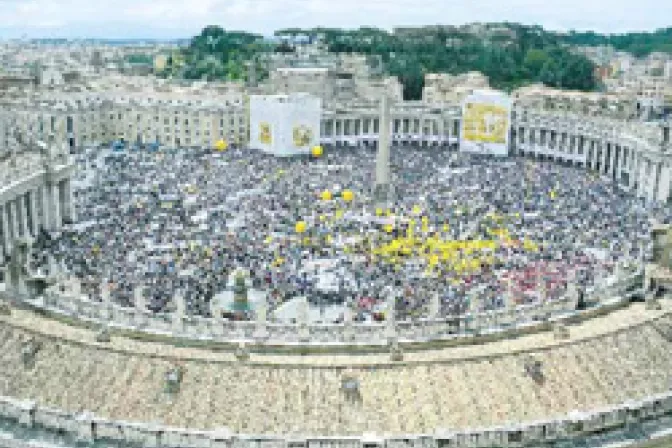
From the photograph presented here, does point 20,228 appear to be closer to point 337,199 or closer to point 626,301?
point 337,199

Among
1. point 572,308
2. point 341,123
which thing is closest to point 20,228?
point 572,308

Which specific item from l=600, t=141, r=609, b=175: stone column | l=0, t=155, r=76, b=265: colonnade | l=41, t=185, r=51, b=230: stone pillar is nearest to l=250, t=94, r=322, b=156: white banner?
l=0, t=155, r=76, b=265: colonnade

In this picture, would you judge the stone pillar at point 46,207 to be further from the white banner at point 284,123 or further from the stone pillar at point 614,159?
the stone pillar at point 614,159

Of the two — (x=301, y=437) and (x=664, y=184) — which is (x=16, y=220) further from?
(x=664, y=184)

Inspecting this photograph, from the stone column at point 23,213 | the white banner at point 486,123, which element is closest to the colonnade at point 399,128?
the white banner at point 486,123

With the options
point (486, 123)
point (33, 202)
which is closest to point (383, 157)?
point (486, 123)
